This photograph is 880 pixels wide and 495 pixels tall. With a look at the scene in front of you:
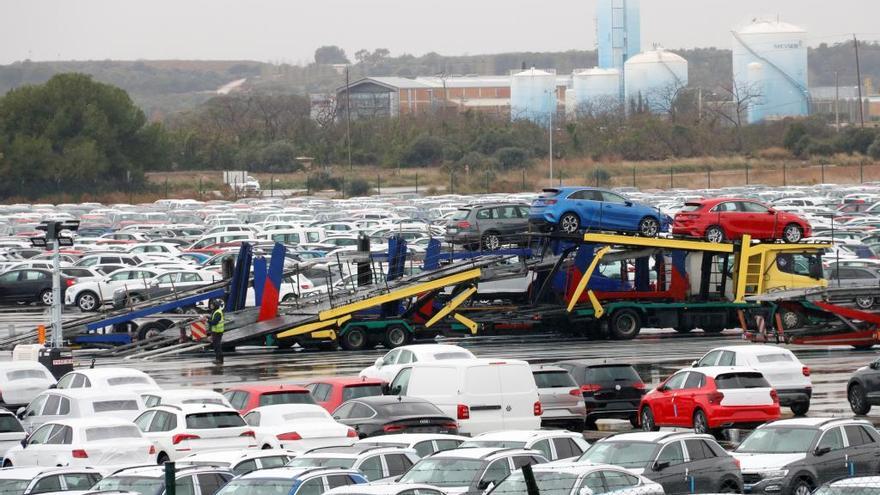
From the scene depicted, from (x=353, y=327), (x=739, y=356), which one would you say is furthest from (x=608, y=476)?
(x=353, y=327)

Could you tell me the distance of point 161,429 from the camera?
21.0 meters

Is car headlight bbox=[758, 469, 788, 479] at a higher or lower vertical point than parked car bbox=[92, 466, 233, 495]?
lower

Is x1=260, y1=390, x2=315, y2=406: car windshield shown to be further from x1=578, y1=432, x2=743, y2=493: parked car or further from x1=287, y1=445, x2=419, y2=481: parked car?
x1=578, y1=432, x2=743, y2=493: parked car

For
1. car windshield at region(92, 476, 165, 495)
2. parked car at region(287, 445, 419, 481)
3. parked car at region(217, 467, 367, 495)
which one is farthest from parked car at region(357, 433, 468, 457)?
car windshield at region(92, 476, 165, 495)

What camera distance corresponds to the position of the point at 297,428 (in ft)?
68.3

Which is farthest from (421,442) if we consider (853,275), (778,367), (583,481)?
(853,275)

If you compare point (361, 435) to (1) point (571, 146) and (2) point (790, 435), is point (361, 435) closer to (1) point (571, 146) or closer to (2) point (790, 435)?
(2) point (790, 435)

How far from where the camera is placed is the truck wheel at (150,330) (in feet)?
122

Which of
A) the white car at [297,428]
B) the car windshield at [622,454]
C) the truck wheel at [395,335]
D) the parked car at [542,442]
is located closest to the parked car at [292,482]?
the parked car at [542,442]

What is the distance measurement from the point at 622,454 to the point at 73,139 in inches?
3452

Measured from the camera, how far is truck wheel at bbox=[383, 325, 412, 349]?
36.7 metres

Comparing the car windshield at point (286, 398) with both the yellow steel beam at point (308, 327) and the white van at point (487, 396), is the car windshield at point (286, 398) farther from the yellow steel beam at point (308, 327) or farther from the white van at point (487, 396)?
the yellow steel beam at point (308, 327)

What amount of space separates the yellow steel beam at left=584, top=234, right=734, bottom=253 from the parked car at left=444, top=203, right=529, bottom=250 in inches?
148

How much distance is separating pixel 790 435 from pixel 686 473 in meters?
1.96
